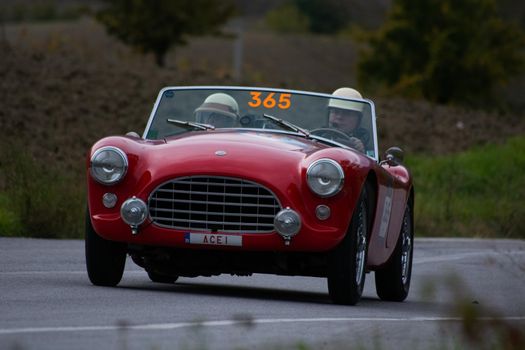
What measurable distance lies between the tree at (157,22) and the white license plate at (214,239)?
3696cm

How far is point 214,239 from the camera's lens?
32.4ft

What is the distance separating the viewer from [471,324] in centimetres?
523

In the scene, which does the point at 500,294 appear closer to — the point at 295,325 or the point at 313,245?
the point at 313,245

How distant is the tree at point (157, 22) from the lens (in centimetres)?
4669

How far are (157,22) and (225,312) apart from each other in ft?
127

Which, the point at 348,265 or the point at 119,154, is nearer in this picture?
the point at 348,265

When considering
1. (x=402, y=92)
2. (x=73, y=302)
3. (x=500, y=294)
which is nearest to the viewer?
(x=73, y=302)

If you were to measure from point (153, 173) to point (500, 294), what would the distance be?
3.84 metres

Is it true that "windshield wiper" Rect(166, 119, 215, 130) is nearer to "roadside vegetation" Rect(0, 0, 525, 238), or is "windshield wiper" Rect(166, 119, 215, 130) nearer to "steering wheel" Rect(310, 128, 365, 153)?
"steering wheel" Rect(310, 128, 365, 153)

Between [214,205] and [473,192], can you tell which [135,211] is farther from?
[473,192]

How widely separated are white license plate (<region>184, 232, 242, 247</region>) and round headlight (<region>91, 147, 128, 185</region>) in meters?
0.61

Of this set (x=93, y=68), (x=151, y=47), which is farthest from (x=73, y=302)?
(x=151, y=47)

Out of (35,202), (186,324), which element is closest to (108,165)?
(186,324)

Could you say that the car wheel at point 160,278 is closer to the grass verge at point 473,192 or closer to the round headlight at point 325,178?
the round headlight at point 325,178
